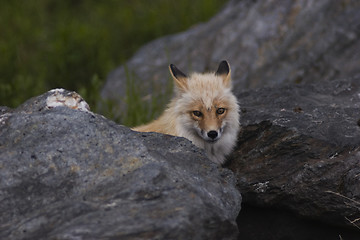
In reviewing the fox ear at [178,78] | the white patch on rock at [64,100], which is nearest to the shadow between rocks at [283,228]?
the fox ear at [178,78]

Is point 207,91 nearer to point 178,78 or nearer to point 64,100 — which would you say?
point 178,78

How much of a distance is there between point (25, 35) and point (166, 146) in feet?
26.2

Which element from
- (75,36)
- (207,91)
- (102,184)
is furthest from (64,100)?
(75,36)

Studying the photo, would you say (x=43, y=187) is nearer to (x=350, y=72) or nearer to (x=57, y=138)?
(x=57, y=138)

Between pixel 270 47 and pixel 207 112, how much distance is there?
3.54 metres

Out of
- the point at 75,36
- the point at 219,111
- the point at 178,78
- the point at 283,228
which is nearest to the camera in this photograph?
the point at 283,228

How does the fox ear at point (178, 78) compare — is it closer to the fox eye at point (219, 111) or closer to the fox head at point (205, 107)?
the fox head at point (205, 107)

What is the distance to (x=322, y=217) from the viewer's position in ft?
14.7

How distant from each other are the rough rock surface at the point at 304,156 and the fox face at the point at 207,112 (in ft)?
0.72

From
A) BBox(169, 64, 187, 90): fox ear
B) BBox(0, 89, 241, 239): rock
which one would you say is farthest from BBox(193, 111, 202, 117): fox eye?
BBox(0, 89, 241, 239): rock

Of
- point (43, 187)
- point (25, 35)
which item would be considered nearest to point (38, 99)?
point (43, 187)

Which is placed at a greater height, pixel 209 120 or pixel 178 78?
pixel 178 78

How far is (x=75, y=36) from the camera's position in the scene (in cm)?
917

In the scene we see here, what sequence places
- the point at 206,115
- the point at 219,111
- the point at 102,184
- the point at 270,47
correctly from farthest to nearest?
the point at 270,47 < the point at 219,111 < the point at 206,115 < the point at 102,184
